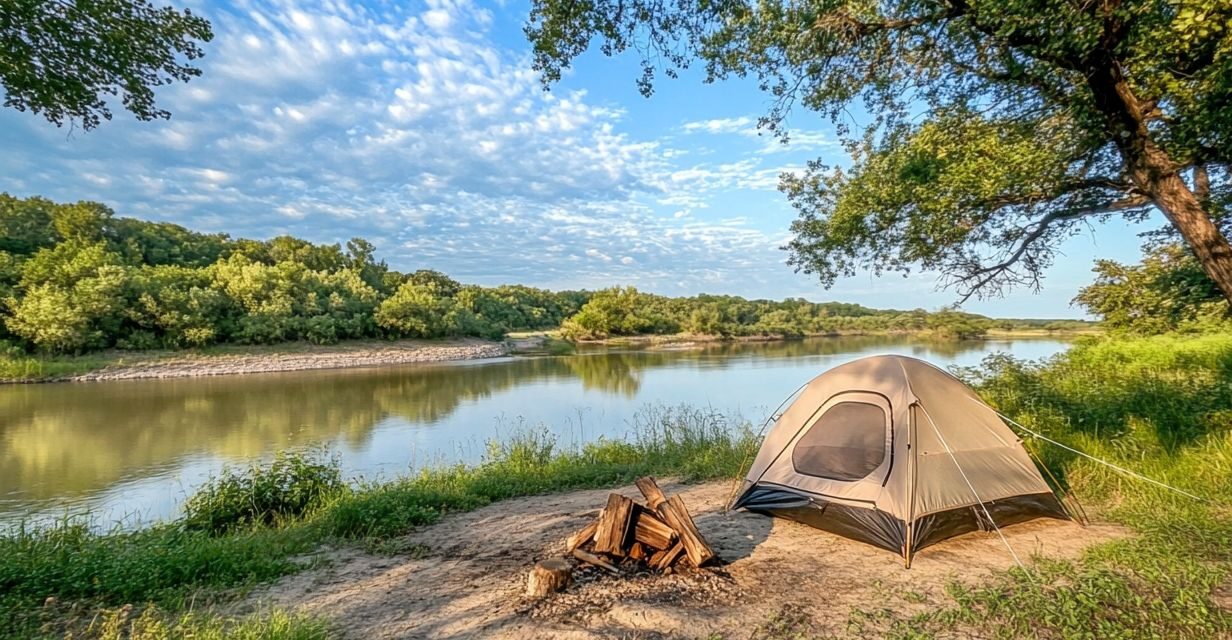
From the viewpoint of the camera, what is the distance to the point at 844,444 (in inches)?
174

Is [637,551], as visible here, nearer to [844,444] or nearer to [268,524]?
[844,444]

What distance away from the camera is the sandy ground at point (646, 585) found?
2.87 metres

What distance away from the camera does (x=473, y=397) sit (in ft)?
61.6

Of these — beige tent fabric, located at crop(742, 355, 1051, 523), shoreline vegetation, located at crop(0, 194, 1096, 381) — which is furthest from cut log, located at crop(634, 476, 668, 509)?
shoreline vegetation, located at crop(0, 194, 1096, 381)

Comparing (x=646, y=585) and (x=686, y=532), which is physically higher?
(x=686, y=532)

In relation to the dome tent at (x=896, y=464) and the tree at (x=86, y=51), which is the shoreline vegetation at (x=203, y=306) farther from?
the tree at (x=86, y=51)

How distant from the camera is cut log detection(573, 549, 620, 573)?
3.46 metres

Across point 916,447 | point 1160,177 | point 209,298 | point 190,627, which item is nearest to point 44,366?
point 209,298

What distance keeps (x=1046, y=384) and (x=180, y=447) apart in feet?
49.9

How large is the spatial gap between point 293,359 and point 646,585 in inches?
1318

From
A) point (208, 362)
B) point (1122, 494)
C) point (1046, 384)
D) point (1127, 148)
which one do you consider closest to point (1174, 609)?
point (1122, 494)

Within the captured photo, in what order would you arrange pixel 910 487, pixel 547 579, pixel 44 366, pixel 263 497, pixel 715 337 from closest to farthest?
pixel 547 579, pixel 910 487, pixel 263 497, pixel 44 366, pixel 715 337

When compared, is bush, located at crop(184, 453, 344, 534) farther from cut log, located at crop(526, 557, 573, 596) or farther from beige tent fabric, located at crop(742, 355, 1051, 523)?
beige tent fabric, located at crop(742, 355, 1051, 523)

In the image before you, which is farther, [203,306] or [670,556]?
[203,306]
